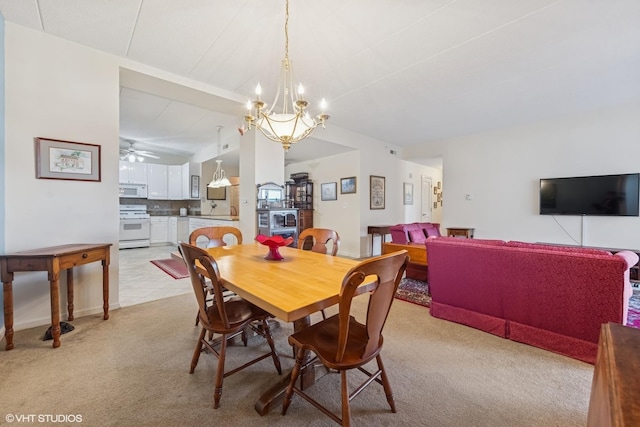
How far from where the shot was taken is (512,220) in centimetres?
512

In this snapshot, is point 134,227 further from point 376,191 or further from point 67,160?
point 376,191

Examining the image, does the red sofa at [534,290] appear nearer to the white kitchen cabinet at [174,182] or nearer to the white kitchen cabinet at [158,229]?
the white kitchen cabinet at [158,229]

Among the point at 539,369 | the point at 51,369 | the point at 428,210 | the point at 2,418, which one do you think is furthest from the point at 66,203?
the point at 428,210

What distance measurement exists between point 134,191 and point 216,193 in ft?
6.52

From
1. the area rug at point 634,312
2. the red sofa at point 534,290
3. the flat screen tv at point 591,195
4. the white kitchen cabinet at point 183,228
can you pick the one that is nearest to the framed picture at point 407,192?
the flat screen tv at point 591,195

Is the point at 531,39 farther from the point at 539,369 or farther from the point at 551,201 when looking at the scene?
the point at 551,201

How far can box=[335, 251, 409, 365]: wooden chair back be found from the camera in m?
1.02

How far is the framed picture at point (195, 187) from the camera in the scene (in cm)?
729

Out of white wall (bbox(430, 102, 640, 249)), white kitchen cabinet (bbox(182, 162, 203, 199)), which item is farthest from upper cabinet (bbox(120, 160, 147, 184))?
white wall (bbox(430, 102, 640, 249))

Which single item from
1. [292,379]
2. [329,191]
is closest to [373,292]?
[292,379]

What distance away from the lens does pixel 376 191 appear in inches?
238

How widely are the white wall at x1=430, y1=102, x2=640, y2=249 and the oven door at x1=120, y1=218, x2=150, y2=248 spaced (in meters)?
7.32

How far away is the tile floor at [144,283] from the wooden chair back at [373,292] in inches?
112

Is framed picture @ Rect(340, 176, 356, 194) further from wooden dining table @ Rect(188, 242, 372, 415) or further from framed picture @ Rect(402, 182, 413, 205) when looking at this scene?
wooden dining table @ Rect(188, 242, 372, 415)
